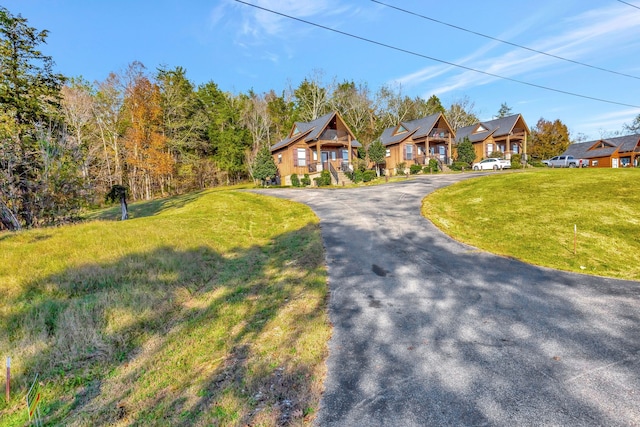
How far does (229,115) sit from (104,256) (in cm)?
4727

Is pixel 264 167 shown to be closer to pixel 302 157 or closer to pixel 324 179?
pixel 302 157

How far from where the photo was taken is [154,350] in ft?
17.0

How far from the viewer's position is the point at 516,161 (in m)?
41.2

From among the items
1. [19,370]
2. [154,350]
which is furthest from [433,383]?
[19,370]

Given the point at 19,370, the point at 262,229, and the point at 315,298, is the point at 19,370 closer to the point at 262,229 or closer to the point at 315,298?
the point at 315,298

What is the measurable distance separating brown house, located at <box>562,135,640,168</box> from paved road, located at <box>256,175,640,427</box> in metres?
54.8

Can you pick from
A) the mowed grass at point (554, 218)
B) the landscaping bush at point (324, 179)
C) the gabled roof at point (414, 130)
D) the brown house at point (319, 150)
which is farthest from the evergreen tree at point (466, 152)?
the mowed grass at point (554, 218)

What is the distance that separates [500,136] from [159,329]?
51.7m

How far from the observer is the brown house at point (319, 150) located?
3441cm

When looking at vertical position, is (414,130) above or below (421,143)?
above

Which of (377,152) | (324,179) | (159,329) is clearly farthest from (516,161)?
(159,329)

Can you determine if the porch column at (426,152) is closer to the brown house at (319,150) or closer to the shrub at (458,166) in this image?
the shrub at (458,166)

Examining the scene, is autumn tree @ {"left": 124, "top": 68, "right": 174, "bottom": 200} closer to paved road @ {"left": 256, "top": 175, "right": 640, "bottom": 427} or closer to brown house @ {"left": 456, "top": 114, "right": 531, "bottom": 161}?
paved road @ {"left": 256, "top": 175, "right": 640, "bottom": 427}

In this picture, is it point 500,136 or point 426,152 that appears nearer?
point 426,152
